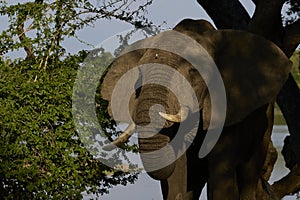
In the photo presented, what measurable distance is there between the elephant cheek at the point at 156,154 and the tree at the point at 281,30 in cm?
235

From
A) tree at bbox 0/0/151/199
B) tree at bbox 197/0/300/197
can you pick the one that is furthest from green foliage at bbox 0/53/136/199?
tree at bbox 197/0/300/197

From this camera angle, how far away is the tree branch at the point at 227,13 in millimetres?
8367

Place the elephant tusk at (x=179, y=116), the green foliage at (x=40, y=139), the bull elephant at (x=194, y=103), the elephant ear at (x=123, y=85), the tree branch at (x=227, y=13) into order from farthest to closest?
the tree branch at (x=227, y=13) → the green foliage at (x=40, y=139) → the elephant ear at (x=123, y=85) → the bull elephant at (x=194, y=103) → the elephant tusk at (x=179, y=116)

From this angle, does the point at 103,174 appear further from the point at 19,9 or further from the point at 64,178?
the point at 19,9

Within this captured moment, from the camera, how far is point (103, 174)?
7.50m

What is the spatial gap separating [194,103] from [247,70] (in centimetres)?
60

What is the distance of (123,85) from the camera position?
618 cm

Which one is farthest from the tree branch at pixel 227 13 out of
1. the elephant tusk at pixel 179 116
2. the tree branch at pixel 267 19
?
the elephant tusk at pixel 179 116

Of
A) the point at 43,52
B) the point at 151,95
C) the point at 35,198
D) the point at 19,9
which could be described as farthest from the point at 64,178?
the point at 151,95

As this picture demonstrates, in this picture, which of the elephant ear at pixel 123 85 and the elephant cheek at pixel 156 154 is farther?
the elephant ear at pixel 123 85

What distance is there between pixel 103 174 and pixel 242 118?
215 cm

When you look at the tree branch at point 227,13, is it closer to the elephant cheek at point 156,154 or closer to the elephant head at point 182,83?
the elephant head at point 182,83

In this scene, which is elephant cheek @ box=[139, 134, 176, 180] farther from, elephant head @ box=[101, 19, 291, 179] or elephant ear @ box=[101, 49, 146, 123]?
elephant ear @ box=[101, 49, 146, 123]

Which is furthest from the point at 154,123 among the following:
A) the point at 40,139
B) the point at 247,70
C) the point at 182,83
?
the point at 40,139
